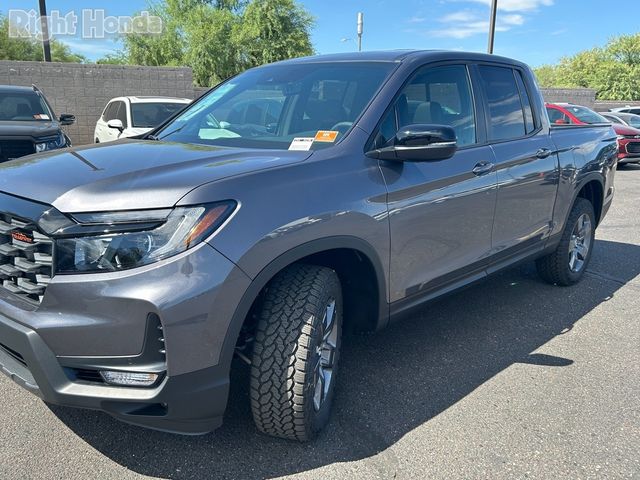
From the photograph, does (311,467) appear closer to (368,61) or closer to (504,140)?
(368,61)

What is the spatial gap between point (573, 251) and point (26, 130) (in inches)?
246

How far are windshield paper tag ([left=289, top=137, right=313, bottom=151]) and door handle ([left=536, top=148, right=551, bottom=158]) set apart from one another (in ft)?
6.80

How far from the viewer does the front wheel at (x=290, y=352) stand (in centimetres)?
235

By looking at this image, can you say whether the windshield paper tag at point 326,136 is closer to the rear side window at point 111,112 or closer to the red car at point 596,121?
the rear side window at point 111,112

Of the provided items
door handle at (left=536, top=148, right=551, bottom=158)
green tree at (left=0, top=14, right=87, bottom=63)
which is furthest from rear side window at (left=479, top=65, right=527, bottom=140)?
green tree at (left=0, top=14, right=87, bottom=63)

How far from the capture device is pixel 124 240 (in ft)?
6.60

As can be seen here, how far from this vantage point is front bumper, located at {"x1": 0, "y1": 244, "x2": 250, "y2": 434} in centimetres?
197

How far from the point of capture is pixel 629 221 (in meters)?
8.12

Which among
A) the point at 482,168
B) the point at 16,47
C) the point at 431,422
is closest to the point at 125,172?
the point at 431,422

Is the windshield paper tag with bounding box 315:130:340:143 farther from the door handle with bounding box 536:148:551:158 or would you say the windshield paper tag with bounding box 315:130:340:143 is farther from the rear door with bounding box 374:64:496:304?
the door handle with bounding box 536:148:551:158

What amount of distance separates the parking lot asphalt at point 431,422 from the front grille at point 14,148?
14.1 ft

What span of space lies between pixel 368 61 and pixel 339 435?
6.89 ft

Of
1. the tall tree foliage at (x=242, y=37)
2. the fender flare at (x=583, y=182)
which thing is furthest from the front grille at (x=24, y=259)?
the tall tree foliage at (x=242, y=37)

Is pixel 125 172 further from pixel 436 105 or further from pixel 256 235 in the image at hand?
pixel 436 105
